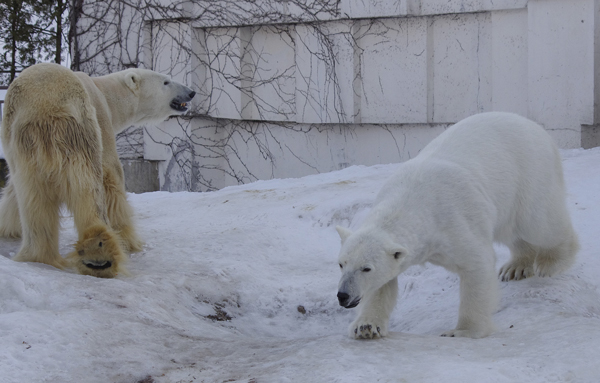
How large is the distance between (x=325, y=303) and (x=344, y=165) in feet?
15.9

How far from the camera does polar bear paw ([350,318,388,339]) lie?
231 cm

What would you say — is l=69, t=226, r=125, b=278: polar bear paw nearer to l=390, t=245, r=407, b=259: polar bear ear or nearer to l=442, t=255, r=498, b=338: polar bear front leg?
l=390, t=245, r=407, b=259: polar bear ear

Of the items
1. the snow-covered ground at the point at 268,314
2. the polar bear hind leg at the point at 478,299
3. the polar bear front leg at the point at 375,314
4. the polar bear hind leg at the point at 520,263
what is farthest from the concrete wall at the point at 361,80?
the polar bear front leg at the point at 375,314

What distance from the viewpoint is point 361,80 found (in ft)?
25.6

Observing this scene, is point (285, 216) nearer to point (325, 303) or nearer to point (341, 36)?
point (325, 303)

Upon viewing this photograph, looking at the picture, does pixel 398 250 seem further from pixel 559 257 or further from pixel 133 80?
pixel 133 80

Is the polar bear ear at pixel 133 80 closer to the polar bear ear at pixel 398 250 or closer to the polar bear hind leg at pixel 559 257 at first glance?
the polar bear ear at pixel 398 250

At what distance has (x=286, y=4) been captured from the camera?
7.96m

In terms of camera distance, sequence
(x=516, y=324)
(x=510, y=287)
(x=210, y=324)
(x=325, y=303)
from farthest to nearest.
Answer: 1. (x=325, y=303)
2. (x=510, y=287)
3. (x=210, y=324)
4. (x=516, y=324)

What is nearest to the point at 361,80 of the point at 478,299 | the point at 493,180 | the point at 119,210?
the point at 119,210

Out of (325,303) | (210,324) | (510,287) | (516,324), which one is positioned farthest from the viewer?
(325,303)

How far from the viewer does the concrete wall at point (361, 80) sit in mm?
6465

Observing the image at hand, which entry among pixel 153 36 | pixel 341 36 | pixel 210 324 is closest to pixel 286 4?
pixel 341 36

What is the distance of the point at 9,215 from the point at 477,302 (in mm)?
2847
